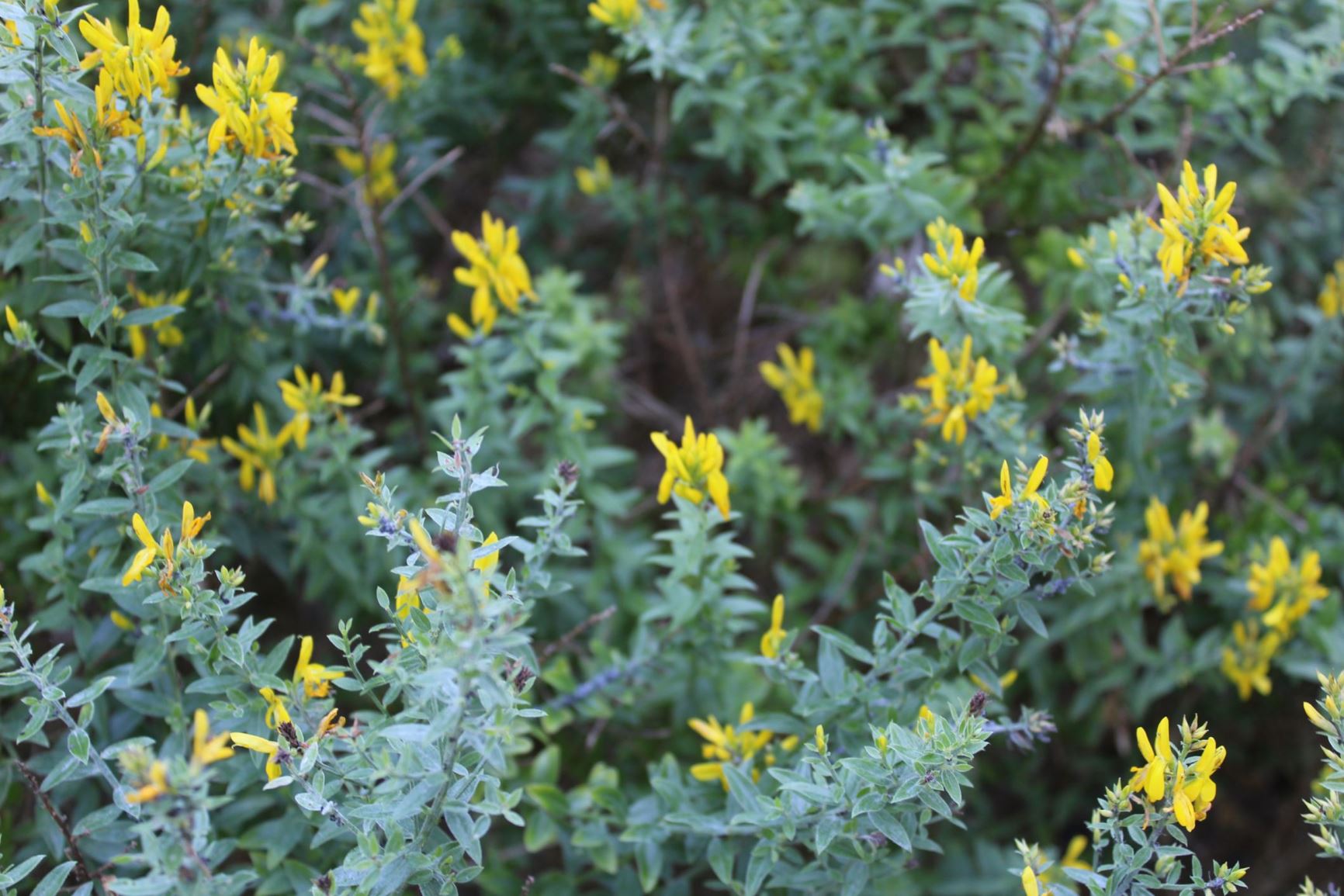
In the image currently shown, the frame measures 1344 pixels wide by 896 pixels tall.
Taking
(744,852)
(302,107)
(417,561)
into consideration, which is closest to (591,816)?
(744,852)

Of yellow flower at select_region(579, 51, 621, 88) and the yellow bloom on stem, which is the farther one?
yellow flower at select_region(579, 51, 621, 88)

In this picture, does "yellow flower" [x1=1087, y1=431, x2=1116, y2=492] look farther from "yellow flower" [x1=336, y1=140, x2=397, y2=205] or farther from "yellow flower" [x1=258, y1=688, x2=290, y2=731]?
"yellow flower" [x1=336, y1=140, x2=397, y2=205]

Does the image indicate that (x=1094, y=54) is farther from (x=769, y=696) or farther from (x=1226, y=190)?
(x=769, y=696)

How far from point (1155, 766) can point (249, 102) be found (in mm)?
1788

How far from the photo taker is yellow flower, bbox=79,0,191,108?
176 cm

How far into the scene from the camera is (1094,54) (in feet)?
9.27

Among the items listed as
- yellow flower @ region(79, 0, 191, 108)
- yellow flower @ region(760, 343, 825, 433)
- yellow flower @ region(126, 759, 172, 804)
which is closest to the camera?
yellow flower @ region(126, 759, 172, 804)

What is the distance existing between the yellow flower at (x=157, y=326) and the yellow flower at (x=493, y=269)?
1.80ft

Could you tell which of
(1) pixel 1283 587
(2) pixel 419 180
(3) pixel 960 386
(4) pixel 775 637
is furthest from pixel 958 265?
(2) pixel 419 180

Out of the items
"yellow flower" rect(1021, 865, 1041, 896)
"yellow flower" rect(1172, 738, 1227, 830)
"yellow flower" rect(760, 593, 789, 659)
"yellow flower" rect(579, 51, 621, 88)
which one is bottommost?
"yellow flower" rect(760, 593, 789, 659)

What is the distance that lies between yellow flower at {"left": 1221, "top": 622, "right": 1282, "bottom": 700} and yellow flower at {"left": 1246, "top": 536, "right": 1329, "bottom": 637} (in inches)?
1.8

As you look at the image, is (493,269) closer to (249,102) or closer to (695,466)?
(249,102)

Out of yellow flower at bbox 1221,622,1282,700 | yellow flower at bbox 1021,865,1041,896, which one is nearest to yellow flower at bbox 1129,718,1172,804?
yellow flower at bbox 1021,865,1041,896

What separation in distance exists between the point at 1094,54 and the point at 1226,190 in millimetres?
1172
